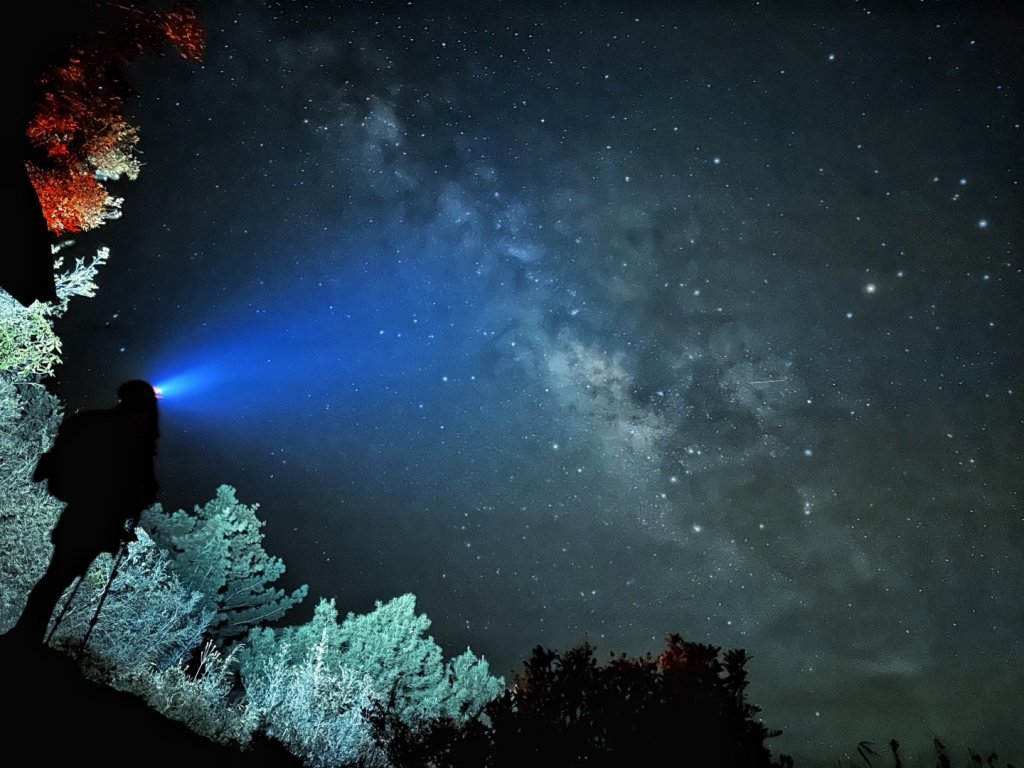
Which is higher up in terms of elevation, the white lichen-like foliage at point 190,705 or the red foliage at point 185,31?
the red foliage at point 185,31

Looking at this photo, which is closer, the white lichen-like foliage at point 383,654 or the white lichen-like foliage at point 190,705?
the white lichen-like foliage at point 190,705

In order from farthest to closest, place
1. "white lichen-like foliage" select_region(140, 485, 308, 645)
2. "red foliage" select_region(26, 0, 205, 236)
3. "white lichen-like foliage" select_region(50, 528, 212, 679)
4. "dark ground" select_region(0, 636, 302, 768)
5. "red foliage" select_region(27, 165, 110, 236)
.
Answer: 1. "white lichen-like foliage" select_region(140, 485, 308, 645)
2. "white lichen-like foliage" select_region(50, 528, 212, 679)
3. "red foliage" select_region(27, 165, 110, 236)
4. "red foliage" select_region(26, 0, 205, 236)
5. "dark ground" select_region(0, 636, 302, 768)

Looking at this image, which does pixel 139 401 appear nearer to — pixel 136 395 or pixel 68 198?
pixel 136 395

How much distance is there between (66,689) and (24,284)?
5891 mm

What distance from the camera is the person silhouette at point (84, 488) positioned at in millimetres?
4320

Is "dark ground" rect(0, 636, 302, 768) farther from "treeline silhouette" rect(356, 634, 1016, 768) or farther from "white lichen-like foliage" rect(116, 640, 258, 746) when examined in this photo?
"white lichen-like foliage" rect(116, 640, 258, 746)

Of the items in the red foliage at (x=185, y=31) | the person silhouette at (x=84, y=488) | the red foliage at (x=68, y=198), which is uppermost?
the red foliage at (x=185, y=31)

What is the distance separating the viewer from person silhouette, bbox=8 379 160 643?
432 centimetres

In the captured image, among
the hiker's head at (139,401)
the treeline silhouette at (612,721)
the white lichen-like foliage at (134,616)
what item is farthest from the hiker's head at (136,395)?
the white lichen-like foliage at (134,616)

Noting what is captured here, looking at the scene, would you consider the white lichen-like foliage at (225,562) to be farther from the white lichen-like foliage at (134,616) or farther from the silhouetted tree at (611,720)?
the silhouetted tree at (611,720)

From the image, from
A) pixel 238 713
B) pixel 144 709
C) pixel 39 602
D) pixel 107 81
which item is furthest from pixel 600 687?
pixel 238 713


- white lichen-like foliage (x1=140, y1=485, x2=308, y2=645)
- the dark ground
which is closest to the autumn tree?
the dark ground

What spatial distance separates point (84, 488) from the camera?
14.5ft

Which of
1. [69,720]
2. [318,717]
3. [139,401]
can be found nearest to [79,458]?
[139,401]
